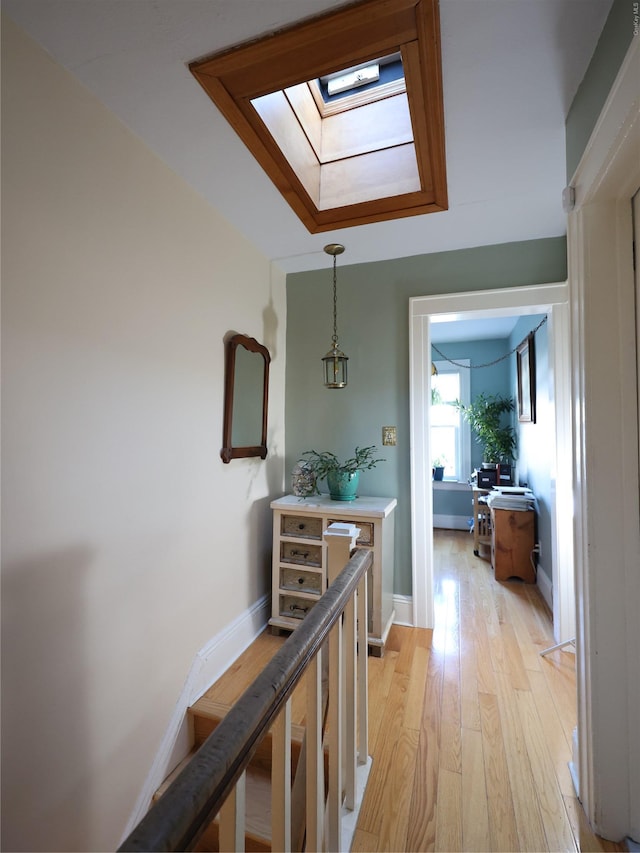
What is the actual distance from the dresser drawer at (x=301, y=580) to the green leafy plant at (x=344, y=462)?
1.76 feet

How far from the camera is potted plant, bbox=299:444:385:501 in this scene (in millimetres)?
2480

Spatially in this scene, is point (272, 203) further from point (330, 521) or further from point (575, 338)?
point (330, 521)

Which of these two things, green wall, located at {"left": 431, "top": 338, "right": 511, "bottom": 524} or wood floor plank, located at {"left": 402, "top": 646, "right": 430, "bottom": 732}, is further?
green wall, located at {"left": 431, "top": 338, "right": 511, "bottom": 524}

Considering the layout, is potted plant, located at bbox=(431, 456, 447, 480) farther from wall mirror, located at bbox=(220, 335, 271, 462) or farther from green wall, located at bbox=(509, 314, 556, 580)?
wall mirror, located at bbox=(220, 335, 271, 462)

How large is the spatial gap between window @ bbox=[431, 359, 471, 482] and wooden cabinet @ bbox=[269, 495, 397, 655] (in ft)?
9.89

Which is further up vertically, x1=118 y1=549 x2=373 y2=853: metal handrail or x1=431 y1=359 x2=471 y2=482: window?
x1=431 y1=359 x2=471 y2=482: window

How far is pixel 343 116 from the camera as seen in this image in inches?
73.1

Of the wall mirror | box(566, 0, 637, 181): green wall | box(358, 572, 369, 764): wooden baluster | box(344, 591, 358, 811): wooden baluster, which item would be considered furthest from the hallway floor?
box(566, 0, 637, 181): green wall

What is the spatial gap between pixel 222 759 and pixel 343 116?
2.40m

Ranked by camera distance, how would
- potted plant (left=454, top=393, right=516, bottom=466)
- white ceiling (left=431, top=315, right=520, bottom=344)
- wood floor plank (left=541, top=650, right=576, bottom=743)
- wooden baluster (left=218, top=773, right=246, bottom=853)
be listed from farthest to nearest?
potted plant (left=454, top=393, right=516, bottom=466) → white ceiling (left=431, top=315, right=520, bottom=344) → wood floor plank (left=541, top=650, right=576, bottom=743) → wooden baluster (left=218, top=773, right=246, bottom=853)

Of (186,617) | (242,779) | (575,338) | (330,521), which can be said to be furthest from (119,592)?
(575,338)

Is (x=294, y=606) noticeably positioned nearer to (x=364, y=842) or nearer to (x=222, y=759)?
(x=364, y=842)

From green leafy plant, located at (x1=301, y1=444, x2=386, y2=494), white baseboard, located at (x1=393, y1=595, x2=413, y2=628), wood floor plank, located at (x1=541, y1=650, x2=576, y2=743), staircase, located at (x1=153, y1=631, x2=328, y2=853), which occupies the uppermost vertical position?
green leafy plant, located at (x1=301, y1=444, x2=386, y2=494)

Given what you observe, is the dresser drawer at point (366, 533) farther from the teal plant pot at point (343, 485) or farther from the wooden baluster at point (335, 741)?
the wooden baluster at point (335, 741)
